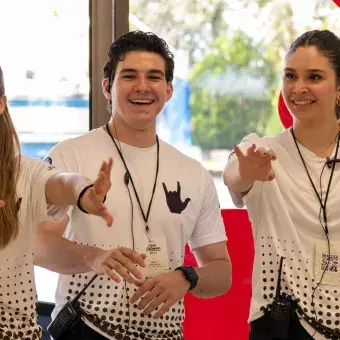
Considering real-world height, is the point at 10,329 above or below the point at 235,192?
below

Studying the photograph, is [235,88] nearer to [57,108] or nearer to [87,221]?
[57,108]

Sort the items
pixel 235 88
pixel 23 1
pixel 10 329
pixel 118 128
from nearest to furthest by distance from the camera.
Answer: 1. pixel 10 329
2. pixel 118 128
3. pixel 235 88
4. pixel 23 1

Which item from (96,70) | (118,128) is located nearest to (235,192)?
(118,128)

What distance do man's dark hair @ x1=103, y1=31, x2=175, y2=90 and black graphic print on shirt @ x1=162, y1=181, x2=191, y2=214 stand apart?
1.49 feet

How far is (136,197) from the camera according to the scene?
2691 millimetres

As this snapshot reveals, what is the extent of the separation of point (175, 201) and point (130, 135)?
0.30m

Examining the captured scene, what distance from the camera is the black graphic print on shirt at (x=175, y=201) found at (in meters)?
2.73

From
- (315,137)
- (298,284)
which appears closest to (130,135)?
(315,137)

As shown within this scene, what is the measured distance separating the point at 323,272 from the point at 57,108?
237 centimetres

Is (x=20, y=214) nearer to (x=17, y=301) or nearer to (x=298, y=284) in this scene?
(x=17, y=301)

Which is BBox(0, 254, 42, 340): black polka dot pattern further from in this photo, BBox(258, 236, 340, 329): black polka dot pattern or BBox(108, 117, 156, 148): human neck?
BBox(258, 236, 340, 329): black polka dot pattern

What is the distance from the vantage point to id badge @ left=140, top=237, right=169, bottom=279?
262 centimetres

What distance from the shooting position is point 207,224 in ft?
9.39

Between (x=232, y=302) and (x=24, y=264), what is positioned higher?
(x=24, y=264)
